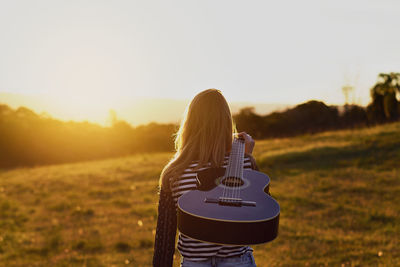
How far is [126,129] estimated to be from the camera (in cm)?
4253

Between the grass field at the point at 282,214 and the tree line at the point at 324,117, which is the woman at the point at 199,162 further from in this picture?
the tree line at the point at 324,117

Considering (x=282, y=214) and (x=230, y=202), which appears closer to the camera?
(x=230, y=202)

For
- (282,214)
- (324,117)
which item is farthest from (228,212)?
(324,117)

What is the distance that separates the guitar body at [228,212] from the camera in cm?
215

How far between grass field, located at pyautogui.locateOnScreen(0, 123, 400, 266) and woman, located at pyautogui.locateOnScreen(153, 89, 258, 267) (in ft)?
15.4

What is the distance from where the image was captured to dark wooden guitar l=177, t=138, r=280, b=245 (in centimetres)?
215

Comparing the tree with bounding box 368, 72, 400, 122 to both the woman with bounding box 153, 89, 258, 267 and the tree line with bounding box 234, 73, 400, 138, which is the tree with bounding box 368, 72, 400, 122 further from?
the woman with bounding box 153, 89, 258, 267

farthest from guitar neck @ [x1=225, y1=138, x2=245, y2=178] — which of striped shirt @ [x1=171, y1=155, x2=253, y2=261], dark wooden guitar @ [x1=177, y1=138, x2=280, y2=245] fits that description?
striped shirt @ [x1=171, y1=155, x2=253, y2=261]

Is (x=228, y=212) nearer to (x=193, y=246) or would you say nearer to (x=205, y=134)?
(x=193, y=246)

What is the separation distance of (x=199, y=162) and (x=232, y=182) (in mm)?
281

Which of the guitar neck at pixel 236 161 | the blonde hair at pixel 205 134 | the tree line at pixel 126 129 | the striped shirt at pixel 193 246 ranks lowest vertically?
the tree line at pixel 126 129

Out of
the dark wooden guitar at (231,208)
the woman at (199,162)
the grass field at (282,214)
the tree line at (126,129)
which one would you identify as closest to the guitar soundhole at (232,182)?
the dark wooden guitar at (231,208)

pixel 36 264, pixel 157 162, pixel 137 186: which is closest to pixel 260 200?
pixel 36 264

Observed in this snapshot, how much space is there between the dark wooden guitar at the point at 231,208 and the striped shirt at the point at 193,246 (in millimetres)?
66
